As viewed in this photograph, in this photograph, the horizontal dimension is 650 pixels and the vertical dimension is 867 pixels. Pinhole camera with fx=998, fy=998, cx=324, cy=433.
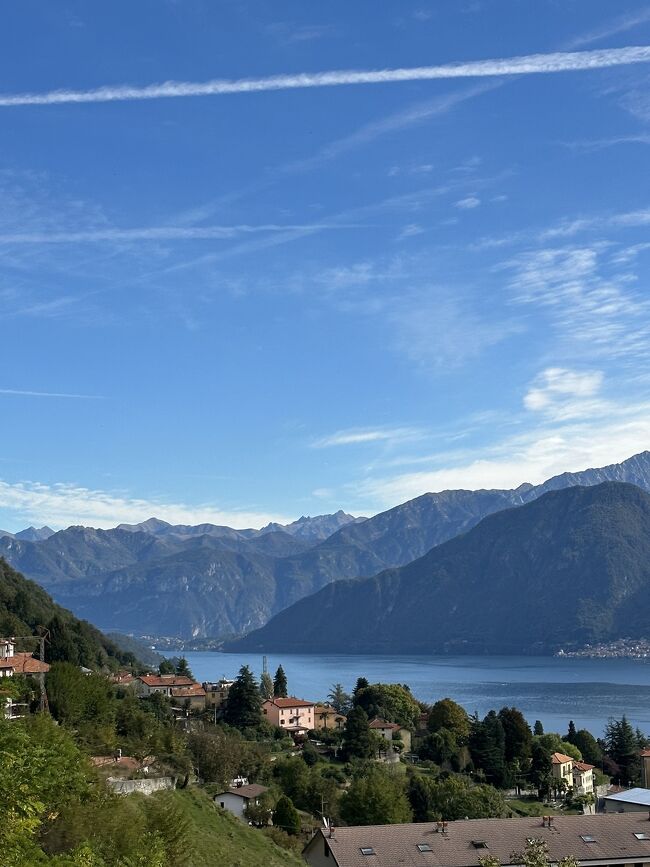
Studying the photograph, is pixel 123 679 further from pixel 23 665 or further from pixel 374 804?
pixel 374 804

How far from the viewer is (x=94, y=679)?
163ft

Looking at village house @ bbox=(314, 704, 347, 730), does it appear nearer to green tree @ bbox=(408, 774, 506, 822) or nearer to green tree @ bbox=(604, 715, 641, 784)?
green tree @ bbox=(604, 715, 641, 784)

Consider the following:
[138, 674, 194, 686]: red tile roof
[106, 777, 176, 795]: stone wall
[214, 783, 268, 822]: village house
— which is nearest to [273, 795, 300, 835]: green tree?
[214, 783, 268, 822]: village house

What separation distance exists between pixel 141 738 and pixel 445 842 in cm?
1614

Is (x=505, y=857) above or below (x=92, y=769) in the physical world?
below

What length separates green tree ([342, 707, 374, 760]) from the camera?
6200 centimetres

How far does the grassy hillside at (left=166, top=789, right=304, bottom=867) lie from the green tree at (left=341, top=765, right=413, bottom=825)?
7.86 metres

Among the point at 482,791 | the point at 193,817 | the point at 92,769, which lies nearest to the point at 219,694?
the point at 482,791

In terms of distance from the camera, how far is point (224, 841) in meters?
33.9

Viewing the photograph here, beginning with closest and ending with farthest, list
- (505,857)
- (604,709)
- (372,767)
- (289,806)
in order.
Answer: (505,857)
(289,806)
(372,767)
(604,709)

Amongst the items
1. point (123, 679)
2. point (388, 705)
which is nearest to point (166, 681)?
point (123, 679)

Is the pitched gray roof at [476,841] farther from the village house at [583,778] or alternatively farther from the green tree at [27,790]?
the village house at [583,778]

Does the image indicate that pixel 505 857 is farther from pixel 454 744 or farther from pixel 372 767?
pixel 454 744

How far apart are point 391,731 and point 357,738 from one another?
6557mm
